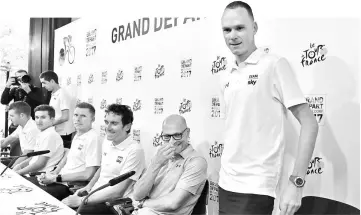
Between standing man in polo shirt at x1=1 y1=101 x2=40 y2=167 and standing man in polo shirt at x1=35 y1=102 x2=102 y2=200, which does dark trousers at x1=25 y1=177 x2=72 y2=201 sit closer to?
standing man in polo shirt at x1=35 y1=102 x2=102 y2=200

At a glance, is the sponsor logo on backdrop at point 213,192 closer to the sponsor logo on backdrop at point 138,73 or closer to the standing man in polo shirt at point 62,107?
the sponsor logo on backdrop at point 138,73

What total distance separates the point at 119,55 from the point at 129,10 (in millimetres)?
556

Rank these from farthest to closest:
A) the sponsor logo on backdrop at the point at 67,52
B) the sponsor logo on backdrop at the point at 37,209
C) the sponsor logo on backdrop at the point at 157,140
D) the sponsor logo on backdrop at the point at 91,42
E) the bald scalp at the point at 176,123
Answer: the sponsor logo on backdrop at the point at 67,52 < the sponsor logo on backdrop at the point at 91,42 < the sponsor logo on backdrop at the point at 157,140 < the bald scalp at the point at 176,123 < the sponsor logo on backdrop at the point at 37,209

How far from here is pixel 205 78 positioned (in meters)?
2.08

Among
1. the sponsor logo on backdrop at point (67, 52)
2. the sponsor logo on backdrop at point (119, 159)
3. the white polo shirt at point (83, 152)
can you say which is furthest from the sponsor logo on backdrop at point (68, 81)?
the sponsor logo on backdrop at point (119, 159)

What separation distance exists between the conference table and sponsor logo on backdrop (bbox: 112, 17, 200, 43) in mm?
1311

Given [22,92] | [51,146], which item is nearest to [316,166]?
[51,146]

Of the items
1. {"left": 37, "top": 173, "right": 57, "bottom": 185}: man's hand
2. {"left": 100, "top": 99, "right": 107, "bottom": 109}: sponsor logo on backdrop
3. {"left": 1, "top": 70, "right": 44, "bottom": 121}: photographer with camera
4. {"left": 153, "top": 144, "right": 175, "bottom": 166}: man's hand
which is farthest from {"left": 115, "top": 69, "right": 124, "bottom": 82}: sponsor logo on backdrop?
{"left": 1, "top": 70, "right": 44, "bottom": 121}: photographer with camera

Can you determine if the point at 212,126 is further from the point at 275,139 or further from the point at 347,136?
the point at 275,139

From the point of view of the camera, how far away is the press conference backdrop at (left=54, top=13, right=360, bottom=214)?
1.42 metres

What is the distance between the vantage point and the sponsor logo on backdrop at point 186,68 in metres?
2.18

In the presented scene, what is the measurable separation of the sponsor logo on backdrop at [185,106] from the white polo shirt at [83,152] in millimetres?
692

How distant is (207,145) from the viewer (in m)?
2.07

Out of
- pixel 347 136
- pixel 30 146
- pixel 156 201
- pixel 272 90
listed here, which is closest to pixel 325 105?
pixel 347 136
